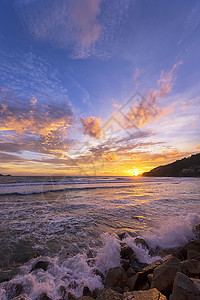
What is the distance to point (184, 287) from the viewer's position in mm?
2234

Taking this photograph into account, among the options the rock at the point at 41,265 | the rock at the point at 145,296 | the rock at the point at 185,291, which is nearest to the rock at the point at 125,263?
the rock at the point at 145,296

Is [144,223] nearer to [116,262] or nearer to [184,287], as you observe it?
[116,262]

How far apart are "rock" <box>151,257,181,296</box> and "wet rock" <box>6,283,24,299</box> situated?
3278 millimetres

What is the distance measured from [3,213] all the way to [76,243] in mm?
7238

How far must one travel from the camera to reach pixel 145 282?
325 cm

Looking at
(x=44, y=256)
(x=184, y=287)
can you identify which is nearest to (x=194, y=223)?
(x=184, y=287)

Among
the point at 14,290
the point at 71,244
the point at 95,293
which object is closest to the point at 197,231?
the point at 95,293

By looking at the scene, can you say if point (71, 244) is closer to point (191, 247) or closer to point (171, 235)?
point (171, 235)

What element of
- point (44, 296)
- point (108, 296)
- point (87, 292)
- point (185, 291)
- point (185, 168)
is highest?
point (185, 168)

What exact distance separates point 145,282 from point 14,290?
131 inches

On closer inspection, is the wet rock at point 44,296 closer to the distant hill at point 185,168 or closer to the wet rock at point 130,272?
the wet rock at point 130,272

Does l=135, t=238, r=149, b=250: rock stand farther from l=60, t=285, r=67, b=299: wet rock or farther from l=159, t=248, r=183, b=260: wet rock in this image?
l=60, t=285, r=67, b=299: wet rock

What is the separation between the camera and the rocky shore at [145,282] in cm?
235

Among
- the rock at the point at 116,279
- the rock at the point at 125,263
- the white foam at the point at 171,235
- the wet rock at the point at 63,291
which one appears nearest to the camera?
the wet rock at the point at 63,291
